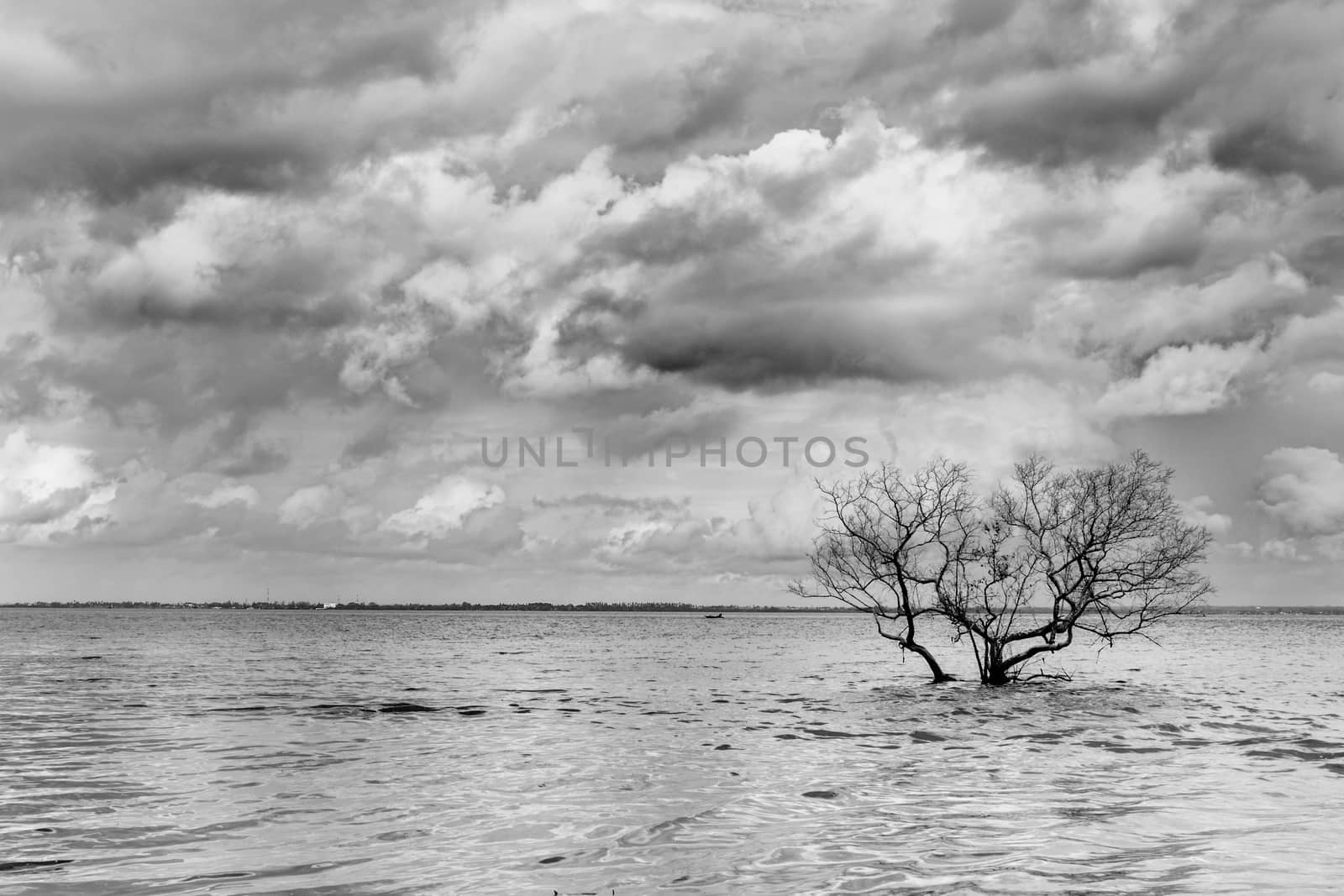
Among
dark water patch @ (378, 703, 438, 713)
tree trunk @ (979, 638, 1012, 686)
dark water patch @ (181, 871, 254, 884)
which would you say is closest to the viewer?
dark water patch @ (181, 871, 254, 884)

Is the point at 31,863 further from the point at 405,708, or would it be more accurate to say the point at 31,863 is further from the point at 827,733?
the point at 405,708

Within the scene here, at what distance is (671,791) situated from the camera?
19.6 meters

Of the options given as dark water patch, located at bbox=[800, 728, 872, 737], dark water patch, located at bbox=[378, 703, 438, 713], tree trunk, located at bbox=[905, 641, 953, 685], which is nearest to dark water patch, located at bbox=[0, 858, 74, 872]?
dark water patch, located at bbox=[800, 728, 872, 737]

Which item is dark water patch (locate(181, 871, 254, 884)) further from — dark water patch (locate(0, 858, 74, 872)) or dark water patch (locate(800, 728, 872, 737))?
dark water patch (locate(800, 728, 872, 737))

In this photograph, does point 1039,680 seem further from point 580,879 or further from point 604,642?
point 604,642

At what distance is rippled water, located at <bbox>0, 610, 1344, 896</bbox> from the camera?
13.1 m

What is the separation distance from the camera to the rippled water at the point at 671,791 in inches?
518

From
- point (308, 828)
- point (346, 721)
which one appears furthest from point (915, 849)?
point (346, 721)

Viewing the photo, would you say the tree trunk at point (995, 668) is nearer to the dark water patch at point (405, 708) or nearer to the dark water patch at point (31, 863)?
the dark water patch at point (405, 708)

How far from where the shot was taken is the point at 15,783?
65.7 ft

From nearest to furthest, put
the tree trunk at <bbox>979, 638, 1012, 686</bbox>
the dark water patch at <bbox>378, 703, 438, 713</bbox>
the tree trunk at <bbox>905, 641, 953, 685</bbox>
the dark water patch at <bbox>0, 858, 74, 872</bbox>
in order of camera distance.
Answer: the dark water patch at <bbox>0, 858, 74, 872</bbox>, the dark water patch at <bbox>378, 703, 438, 713</bbox>, the tree trunk at <bbox>979, 638, 1012, 686</bbox>, the tree trunk at <bbox>905, 641, 953, 685</bbox>

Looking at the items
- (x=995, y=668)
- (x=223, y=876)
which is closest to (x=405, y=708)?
(x=995, y=668)

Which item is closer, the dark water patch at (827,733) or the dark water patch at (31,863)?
the dark water patch at (31,863)

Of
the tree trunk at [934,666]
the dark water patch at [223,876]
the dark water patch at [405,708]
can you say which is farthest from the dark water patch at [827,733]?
the dark water patch at [223,876]
